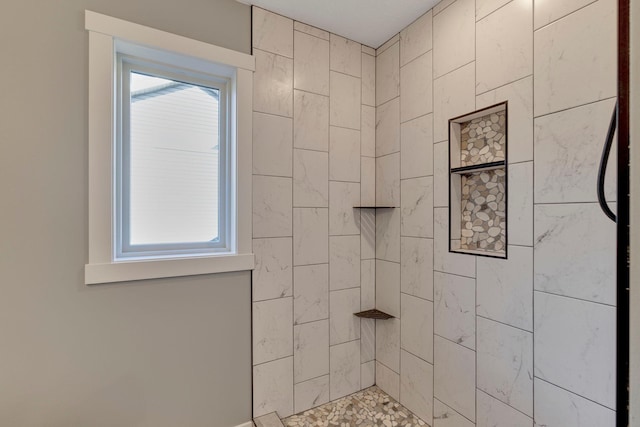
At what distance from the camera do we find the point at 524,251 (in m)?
1.32

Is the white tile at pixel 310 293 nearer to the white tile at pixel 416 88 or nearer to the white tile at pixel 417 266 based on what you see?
the white tile at pixel 417 266

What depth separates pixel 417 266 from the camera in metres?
1.85

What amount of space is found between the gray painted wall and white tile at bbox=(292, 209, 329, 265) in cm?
63

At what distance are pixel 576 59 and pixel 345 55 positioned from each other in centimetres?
131

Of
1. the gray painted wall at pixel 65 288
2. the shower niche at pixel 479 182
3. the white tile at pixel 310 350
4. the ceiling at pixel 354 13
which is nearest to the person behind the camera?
the gray painted wall at pixel 65 288

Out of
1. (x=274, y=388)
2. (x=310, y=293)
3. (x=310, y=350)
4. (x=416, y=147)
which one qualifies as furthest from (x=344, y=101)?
(x=274, y=388)

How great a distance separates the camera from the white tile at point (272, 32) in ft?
5.71

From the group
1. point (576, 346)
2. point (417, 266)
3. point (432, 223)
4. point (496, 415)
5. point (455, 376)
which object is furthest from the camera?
point (417, 266)

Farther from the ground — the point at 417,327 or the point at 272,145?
the point at 272,145

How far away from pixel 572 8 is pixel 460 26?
0.53 metres

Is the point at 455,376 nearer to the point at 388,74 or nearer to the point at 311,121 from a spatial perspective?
the point at 311,121

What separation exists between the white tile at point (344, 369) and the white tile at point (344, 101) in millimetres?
1524

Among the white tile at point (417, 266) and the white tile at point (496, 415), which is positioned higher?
the white tile at point (417, 266)

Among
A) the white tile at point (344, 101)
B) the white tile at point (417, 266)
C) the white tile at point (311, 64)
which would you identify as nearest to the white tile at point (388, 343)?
the white tile at point (417, 266)
